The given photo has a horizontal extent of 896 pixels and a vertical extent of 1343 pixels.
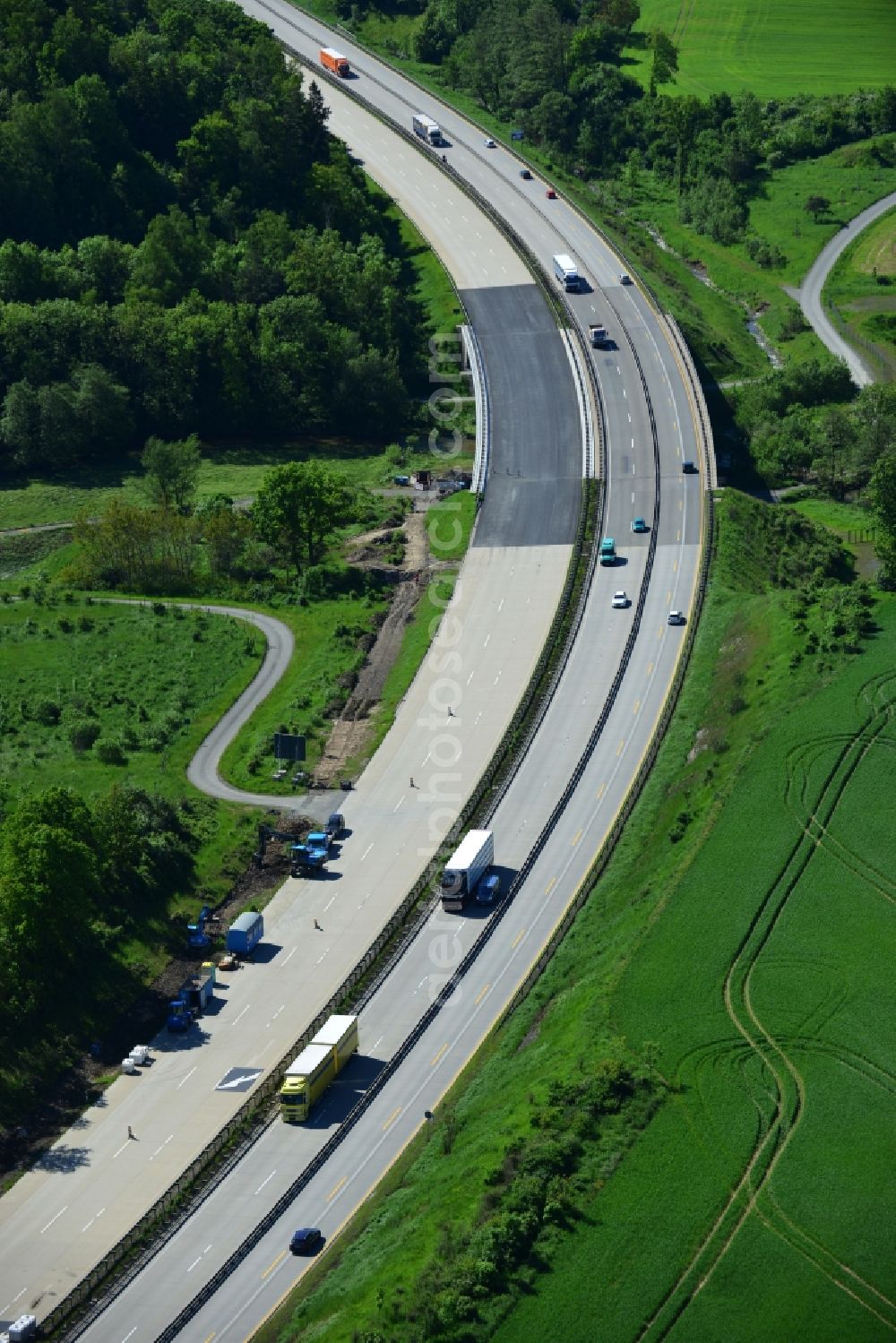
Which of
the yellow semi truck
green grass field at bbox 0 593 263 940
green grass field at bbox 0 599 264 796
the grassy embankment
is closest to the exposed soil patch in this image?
green grass field at bbox 0 593 263 940

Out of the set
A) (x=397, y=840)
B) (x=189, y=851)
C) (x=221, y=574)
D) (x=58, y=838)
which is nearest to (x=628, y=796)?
(x=397, y=840)

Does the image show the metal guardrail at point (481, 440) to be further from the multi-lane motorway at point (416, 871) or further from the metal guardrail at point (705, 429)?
the metal guardrail at point (705, 429)

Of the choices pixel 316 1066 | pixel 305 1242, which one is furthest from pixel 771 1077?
pixel 316 1066

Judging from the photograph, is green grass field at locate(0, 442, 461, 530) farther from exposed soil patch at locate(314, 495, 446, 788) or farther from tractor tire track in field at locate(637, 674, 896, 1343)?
tractor tire track in field at locate(637, 674, 896, 1343)

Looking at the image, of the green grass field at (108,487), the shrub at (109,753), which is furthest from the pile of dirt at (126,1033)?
the green grass field at (108,487)

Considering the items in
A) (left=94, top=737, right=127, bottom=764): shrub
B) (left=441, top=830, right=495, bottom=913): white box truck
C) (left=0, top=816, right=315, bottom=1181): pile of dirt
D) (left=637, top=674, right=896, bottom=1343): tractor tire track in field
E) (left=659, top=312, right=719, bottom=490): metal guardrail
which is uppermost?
(left=659, top=312, right=719, bottom=490): metal guardrail

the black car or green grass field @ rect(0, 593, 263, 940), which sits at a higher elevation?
green grass field @ rect(0, 593, 263, 940)

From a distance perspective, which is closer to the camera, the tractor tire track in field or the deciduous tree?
the tractor tire track in field
